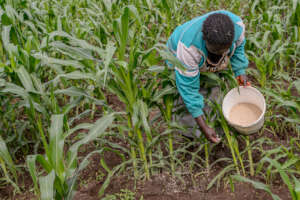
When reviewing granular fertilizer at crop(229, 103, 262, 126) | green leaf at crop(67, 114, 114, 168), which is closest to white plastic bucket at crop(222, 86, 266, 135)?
granular fertilizer at crop(229, 103, 262, 126)

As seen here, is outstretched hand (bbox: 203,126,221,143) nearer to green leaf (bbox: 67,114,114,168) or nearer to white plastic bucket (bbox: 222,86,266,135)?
white plastic bucket (bbox: 222,86,266,135)

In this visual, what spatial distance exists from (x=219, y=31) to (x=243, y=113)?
33.8 inches

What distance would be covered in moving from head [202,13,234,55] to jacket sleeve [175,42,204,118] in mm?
152

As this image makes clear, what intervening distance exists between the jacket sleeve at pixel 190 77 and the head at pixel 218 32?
0.15 metres

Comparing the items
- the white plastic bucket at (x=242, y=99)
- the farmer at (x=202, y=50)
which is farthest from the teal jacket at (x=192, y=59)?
the white plastic bucket at (x=242, y=99)

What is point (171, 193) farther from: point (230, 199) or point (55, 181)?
point (55, 181)

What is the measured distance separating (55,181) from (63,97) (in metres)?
2.17

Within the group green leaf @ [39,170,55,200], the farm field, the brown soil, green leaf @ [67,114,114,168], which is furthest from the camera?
the brown soil

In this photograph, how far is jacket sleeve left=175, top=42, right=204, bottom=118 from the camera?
2.13m

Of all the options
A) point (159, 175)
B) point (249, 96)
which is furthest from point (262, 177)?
point (159, 175)

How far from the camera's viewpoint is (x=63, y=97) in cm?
377

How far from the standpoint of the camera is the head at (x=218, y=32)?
192 cm

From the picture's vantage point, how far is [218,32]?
1920 mm

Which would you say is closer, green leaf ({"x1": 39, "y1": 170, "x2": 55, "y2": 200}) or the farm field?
green leaf ({"x1": 39, "y1": 170, "x2": 55, "y2": 200})
